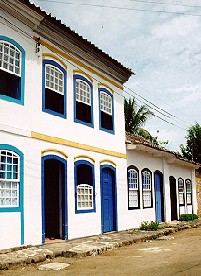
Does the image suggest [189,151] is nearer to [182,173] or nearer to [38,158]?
[182,173]

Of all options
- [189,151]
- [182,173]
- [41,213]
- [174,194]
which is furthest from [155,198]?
[189,151]

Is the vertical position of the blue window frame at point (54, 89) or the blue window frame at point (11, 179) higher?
the blue window frame at point (54, 89)

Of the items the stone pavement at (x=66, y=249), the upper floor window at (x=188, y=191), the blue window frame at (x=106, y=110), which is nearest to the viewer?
the stone pavement at (x=66, y=249)

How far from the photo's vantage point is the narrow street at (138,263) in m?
6.84

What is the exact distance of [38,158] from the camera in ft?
33.1

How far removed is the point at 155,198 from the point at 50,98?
7653 mm

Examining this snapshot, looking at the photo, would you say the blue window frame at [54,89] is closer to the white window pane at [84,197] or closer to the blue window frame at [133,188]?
the white window pane at [84,197]

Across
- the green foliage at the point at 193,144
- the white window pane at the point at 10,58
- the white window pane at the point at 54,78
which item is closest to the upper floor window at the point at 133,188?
the white window pane at the point at 54,78

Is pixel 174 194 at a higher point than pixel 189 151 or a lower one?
lower

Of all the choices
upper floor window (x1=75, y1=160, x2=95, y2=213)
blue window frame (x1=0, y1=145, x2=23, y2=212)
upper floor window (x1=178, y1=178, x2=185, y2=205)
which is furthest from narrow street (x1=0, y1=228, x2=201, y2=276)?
upper floor window (x1=178, y1=178, x2=185, y2=205)

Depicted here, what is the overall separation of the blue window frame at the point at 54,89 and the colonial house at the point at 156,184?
4168 mm

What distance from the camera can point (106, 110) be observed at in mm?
13844

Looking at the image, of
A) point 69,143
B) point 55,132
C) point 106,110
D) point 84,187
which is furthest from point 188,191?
point 55,132

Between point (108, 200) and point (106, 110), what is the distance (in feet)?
10.8
